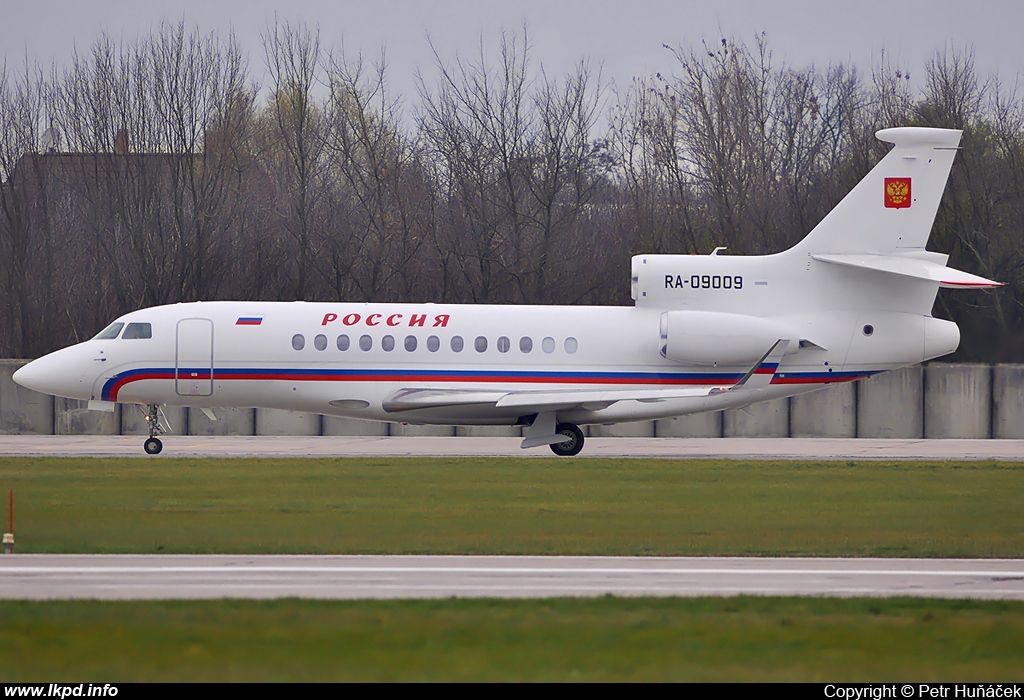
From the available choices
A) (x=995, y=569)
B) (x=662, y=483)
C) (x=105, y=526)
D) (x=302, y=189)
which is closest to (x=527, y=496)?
(x=662, y=483)

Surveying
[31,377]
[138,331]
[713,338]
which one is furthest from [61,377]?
[713,338]

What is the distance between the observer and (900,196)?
2880 cm

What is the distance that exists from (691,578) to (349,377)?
52.8ft

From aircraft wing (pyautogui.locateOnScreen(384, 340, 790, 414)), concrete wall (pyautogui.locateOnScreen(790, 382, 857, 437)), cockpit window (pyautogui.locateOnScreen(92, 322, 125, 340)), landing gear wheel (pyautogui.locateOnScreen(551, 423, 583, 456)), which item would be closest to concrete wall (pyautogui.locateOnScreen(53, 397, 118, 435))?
cockpit window (pyautogui.locateOnScreen(92, 322, 125, 340))

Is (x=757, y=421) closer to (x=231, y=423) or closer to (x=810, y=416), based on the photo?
(x=810, y=416)

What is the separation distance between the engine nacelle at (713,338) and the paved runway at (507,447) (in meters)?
2.35

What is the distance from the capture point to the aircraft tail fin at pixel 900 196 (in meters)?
28.8

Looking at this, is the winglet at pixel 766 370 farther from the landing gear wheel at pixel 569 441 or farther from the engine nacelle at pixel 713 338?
the landing gear wheel at pixel 569 441

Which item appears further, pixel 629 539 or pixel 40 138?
pixel 40 138

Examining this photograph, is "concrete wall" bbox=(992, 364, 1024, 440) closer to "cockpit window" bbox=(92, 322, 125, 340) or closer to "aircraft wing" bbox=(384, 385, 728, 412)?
"aircraft wing" bbox=(384, 385, 728, 412)

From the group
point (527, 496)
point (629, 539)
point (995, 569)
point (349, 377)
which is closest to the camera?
point (995, 569)

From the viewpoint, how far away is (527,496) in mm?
20453

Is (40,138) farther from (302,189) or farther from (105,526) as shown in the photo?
(105,526)

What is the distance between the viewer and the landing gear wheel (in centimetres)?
2858
